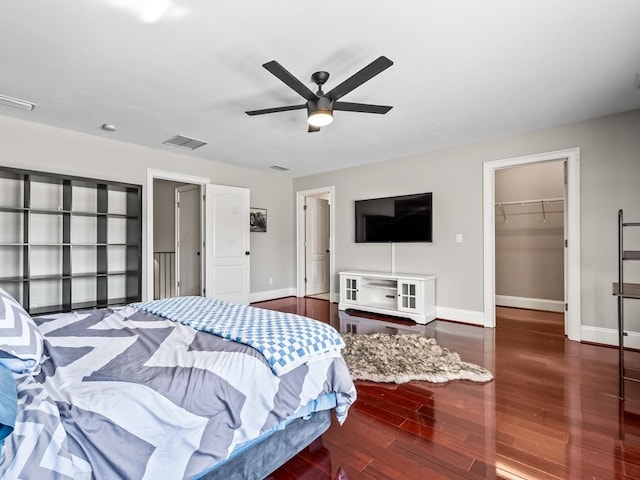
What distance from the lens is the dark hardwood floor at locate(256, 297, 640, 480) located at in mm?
1553

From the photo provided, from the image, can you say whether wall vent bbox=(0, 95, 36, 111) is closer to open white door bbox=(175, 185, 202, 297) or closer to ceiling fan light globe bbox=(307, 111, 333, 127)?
open white door bbox=(175, 185, 202, 297)

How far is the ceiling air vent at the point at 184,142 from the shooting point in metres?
4.04

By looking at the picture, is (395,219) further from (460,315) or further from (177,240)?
(177,240)

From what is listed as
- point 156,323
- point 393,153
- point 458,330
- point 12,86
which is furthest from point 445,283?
point 12,86

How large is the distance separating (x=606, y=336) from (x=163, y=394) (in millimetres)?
4257

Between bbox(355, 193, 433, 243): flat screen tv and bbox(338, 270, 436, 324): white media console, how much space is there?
0.58m

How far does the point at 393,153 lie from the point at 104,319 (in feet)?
13.5

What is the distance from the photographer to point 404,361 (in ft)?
9.29

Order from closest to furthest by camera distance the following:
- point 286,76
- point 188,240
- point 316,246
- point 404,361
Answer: point 286,76 → point 404,361 → point 188,240 → point 316,246

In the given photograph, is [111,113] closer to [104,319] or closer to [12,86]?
[12,86]

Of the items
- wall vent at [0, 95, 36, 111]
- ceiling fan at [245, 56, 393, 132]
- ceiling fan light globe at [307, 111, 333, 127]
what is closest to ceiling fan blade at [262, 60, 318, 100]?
ceiling fan at [245, 56, 393, 132]

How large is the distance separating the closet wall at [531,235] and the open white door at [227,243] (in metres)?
4.28

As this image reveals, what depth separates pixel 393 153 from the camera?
476 centimetres

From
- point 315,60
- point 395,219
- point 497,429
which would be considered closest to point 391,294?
point 395,219
